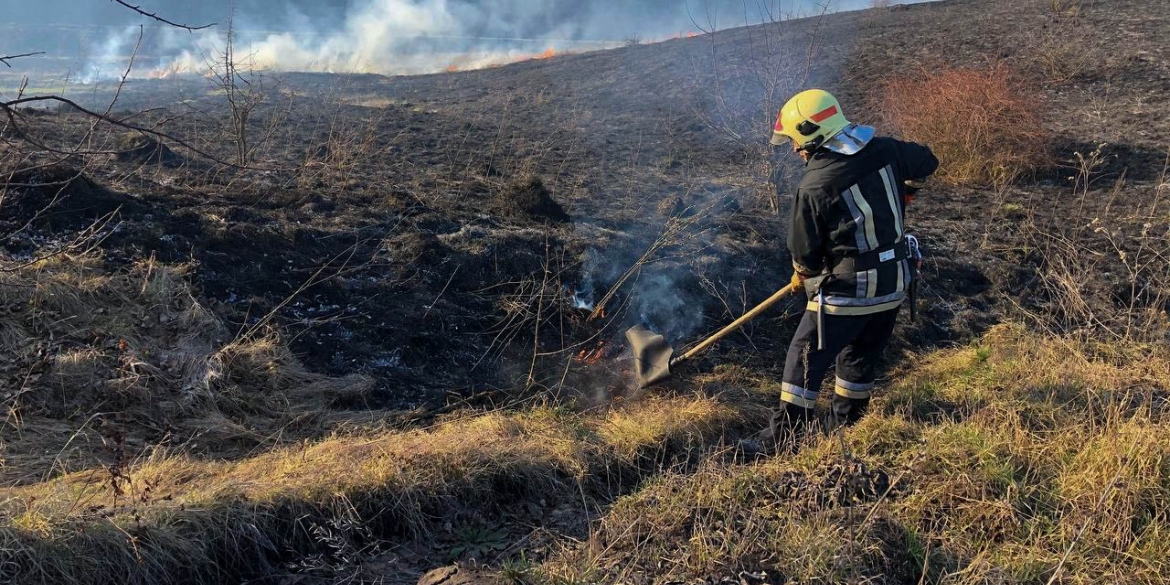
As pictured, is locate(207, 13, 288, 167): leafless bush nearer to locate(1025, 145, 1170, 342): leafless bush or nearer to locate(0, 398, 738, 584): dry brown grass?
locate(0, 398, 738, 584): dry brown grass

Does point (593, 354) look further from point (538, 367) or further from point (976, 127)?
point (976, 127)

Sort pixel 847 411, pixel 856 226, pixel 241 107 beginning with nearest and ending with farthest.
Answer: pixel 856 226 < pixel 847 411 < pixel 241 107

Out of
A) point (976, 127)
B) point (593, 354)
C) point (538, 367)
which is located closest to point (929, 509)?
point (593, 354)

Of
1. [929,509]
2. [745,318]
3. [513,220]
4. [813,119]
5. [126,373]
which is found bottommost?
[929,509]

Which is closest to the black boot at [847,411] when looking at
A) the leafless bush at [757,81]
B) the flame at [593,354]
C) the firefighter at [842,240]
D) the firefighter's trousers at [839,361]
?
the firefighter's trousers at [839,361]

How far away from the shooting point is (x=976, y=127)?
7453mm

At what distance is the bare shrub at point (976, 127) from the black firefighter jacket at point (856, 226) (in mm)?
4397

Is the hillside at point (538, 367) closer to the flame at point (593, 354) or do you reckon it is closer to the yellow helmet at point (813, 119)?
the flame at point (593, 354)

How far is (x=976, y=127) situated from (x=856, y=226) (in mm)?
4835

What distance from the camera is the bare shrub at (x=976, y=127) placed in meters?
7.44

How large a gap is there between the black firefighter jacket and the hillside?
740 millimetres

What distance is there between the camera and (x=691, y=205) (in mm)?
6887

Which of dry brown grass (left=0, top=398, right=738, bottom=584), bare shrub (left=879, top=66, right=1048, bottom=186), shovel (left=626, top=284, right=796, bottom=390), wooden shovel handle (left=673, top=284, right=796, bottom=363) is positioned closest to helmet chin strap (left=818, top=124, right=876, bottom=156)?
wooden shovel handle (left=673, top=284, right=796, bottom=363)

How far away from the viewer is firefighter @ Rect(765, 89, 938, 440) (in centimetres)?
365
